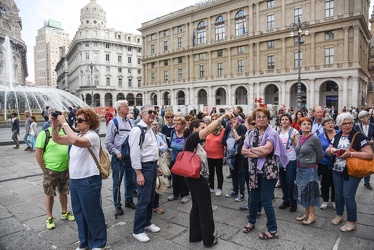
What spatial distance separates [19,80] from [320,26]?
62.9m

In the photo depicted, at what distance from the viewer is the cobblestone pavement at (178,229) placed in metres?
3.73

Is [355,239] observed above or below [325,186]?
below

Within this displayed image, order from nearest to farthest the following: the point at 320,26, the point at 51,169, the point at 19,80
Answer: the point at 51,169
the point at 320,26
the point at 19,80

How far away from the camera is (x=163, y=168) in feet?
17.1

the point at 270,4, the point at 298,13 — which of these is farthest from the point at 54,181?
the point at 270,4

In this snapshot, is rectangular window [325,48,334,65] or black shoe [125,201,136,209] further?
rectangular window [325,48,334,65]

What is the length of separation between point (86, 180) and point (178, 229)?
176 centimetres

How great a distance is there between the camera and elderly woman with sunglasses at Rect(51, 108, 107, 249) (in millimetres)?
3322

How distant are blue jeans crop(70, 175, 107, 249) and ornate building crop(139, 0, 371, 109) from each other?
31204 mm

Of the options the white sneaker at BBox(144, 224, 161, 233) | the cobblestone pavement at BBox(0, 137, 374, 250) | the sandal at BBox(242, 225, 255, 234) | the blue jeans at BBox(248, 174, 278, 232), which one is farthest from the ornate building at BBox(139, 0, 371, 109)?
the white sneaker at BBox(144, 224, 161, 233)

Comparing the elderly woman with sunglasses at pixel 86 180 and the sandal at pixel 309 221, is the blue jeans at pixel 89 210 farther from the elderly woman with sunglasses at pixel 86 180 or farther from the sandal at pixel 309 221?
the sandal at pixel 309 221

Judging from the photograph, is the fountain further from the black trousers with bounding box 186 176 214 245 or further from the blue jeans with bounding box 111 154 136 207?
the black trousers with bounding box 186 176 214 245

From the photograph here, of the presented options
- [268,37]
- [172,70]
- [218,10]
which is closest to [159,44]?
[172,70]

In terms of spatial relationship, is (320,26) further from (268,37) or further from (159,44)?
(159,44)
